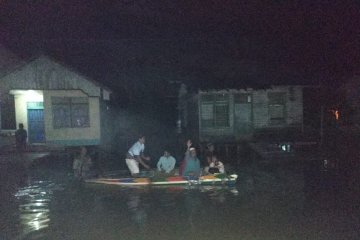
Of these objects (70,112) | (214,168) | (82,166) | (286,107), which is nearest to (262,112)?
(286,107)

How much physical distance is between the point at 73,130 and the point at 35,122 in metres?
2.66

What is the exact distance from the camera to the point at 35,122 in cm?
2645

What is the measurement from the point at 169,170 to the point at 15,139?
1203cm

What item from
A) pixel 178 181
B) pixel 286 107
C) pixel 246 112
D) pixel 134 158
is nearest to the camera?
pixel 178 181

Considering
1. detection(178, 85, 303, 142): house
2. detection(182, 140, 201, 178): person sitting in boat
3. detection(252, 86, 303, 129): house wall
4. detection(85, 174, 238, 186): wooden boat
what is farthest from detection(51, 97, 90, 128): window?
detection(182, 140, 201, 178): person sitting in boat

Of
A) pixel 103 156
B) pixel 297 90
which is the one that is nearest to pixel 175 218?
pixel 103 156

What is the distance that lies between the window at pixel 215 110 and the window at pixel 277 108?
9.57ft

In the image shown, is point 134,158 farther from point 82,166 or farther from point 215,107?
point 215,107

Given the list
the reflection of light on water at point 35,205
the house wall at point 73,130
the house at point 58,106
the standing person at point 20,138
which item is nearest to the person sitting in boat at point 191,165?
the reflection of light on water at point 35,205

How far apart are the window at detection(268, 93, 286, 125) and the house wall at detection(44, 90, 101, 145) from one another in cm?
1127

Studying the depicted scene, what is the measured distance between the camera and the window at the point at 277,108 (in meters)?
27.0

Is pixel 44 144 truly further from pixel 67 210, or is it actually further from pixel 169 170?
pixel 67 210

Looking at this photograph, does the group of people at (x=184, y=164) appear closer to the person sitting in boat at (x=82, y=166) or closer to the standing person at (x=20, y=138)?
the person sitting in boat at (x=82, y=166)

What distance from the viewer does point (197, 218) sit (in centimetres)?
1173
